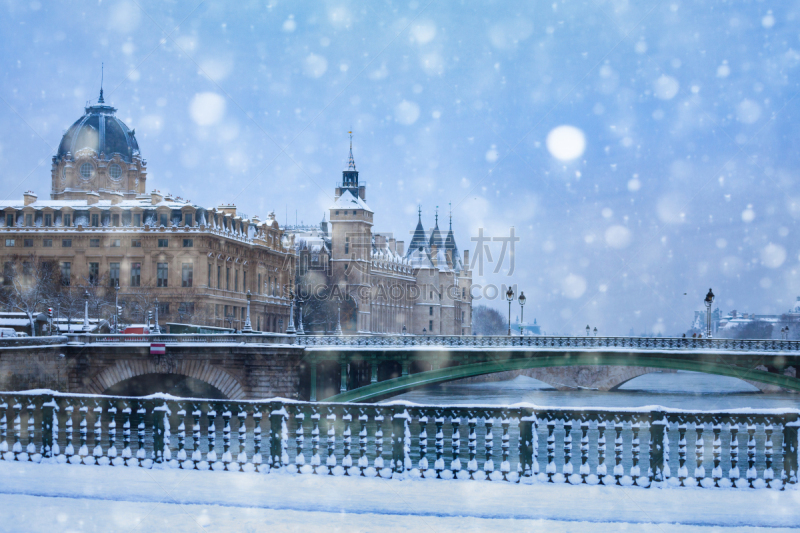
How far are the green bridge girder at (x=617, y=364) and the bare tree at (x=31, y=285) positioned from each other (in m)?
30.2

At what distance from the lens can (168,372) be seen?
45500mm

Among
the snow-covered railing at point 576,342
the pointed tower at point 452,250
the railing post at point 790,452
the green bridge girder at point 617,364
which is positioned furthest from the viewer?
the pointed tower at point 452,250

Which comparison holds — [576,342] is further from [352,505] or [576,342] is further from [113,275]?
[113,275]

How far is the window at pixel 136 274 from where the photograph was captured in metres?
73.3

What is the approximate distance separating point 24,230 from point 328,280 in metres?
46.5

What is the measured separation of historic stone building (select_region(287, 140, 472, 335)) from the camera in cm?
11494

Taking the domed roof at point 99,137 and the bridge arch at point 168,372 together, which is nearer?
the bridge arch at point 168,372

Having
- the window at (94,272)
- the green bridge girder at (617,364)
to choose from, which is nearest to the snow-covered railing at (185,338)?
the green bridge girder at (617,364)

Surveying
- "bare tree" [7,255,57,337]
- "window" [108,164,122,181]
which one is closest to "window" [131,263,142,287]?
"bare tree" [7,255,57,337]

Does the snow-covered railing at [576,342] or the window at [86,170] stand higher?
the window at [86,170]

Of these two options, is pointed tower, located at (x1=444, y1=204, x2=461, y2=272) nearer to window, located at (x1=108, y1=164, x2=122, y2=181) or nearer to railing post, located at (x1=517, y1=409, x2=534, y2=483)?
window, located at (x1=108, y1=164, x2=122, y2=181)

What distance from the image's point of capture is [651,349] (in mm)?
42500

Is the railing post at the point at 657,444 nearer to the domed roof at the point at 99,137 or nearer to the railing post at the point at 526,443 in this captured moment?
the railing post at the point at 526,443

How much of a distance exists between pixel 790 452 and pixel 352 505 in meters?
6.37
